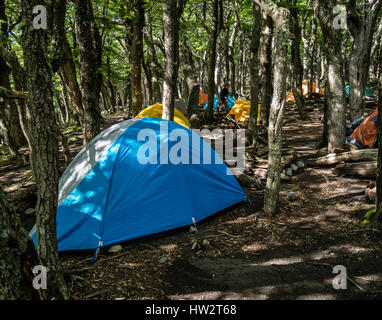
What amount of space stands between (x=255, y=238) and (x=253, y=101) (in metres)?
5.48

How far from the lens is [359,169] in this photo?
19.7 ft

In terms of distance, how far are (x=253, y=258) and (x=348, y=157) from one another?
4126mm

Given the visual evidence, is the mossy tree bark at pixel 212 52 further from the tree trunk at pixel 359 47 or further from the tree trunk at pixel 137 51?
the tree trunk at pixel 359 47

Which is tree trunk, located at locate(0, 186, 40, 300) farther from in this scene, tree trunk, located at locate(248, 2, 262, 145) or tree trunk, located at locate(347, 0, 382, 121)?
tree trunk, located at locate(347, 0, 382, 121)

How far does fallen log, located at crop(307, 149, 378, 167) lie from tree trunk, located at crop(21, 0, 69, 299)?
20.8 feet

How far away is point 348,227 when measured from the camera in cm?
430

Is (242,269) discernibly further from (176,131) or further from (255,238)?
(176,131)

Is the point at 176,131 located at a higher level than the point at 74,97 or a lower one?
lower

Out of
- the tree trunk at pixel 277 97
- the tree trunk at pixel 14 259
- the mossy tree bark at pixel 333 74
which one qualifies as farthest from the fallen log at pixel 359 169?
the tree trunk at pixel 14 259

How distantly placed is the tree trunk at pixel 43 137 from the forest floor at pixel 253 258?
0.60 metres

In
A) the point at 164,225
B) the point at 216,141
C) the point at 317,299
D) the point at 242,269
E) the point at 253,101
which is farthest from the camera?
the point at 216,141

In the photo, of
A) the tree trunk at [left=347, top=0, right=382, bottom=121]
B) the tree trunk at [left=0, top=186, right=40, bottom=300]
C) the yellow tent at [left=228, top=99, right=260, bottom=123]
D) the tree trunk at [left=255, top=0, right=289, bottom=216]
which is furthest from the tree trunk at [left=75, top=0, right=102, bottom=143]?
the yellow tent at [left=228, top=99, right=260, bottom=123]

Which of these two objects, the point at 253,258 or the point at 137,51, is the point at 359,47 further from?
the point at 253,258
